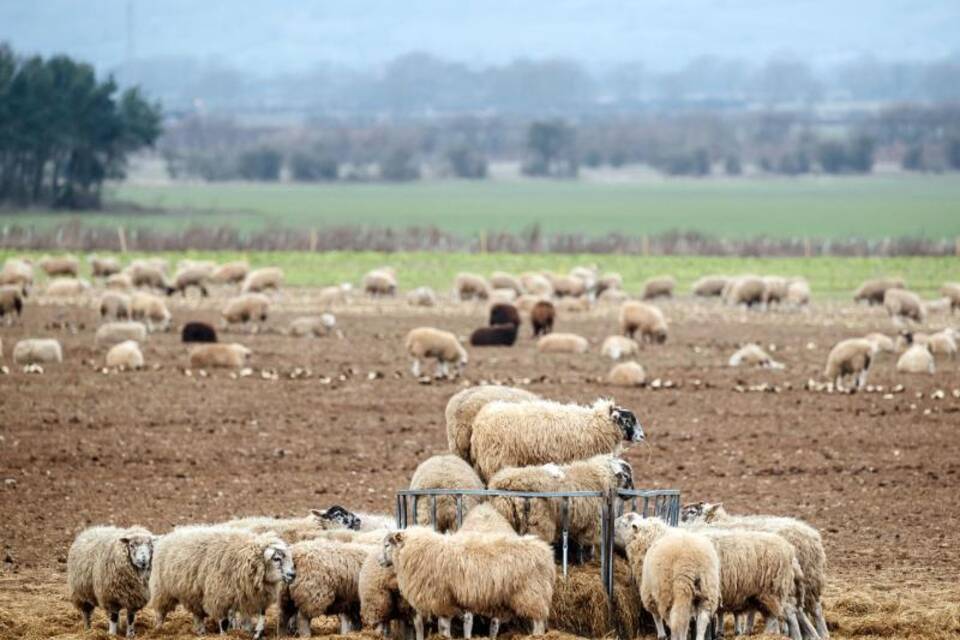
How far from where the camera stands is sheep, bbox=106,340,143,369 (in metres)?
28.7

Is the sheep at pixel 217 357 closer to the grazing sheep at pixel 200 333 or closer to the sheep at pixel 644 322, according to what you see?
the grazing sheep at pixel 200 333

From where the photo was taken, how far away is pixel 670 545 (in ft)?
41.0

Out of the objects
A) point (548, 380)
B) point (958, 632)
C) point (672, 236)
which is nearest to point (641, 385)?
point (548, 380)

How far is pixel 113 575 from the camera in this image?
13.3 m

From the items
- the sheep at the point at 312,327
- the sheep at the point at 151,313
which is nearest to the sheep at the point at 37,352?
the sheep at the point at 151,313

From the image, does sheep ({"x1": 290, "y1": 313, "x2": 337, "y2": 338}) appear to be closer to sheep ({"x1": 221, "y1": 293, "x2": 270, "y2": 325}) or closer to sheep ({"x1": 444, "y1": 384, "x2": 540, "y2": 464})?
sheep ({"x1": 221, "y1": 293, "x2": 270, "y2": 325})

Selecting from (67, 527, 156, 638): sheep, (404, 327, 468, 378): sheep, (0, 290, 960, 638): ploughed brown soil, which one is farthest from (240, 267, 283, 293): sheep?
(67, 527, 156, 638): sheep

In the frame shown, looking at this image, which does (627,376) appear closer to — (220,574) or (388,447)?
(388,447)

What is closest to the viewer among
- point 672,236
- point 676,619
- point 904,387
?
point 676,619

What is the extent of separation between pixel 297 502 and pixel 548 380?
10.1m

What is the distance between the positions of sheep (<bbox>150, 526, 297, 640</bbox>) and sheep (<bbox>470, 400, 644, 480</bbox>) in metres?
2.51

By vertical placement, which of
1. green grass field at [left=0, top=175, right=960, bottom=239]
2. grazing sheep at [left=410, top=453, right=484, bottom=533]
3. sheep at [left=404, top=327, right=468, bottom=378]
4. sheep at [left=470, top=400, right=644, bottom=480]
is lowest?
green grass field at [left=0, top=175, right=960, bottom=239]

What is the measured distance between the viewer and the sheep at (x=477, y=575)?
40.9 feet

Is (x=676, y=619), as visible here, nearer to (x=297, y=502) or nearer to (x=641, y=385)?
(x=297, y=502)
